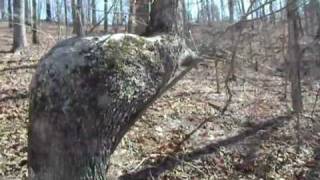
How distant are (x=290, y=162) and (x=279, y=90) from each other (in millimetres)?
5627

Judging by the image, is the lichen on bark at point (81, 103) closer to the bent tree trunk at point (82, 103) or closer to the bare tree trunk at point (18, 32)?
the bent tree trunk at point (82, 103)

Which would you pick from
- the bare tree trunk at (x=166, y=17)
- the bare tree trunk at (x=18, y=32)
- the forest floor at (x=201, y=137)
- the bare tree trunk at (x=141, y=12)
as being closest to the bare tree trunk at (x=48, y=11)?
the bare tree trunk at (x=18, y=32)

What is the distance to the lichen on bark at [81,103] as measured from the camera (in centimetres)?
440

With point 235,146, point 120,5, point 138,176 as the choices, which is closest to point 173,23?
point 120,5

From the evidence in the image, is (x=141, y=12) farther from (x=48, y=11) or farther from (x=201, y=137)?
(x=48, y=11)

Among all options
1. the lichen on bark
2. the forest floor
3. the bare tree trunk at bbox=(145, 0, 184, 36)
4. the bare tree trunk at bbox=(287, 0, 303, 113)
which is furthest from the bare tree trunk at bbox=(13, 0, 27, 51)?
the lichen on bark

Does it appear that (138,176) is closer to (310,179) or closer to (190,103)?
(310,179)

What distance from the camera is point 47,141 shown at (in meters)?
4.40

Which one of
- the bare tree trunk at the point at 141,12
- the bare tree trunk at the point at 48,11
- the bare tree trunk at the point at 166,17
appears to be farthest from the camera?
the bare tree trunk at the point at 48,11

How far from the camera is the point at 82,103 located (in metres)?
4.41

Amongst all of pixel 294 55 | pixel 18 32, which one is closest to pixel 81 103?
pixel 294 55

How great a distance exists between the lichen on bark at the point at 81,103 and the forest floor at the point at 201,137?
258cm

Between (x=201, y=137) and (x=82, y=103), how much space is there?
16.4 ft

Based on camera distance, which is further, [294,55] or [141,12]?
[294,55]
